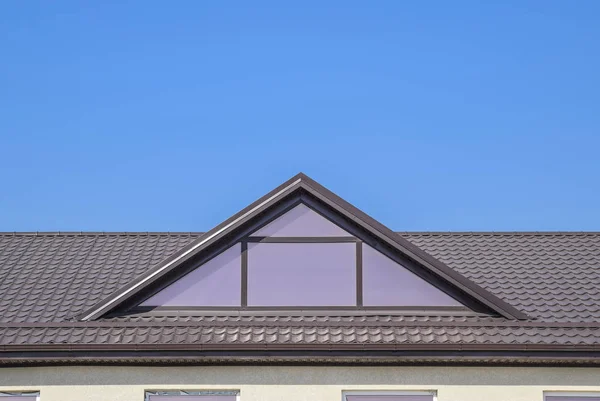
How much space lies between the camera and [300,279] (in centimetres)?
1362

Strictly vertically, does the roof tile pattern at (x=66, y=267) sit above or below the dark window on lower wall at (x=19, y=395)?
above

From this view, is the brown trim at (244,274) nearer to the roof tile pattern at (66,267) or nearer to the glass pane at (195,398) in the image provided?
the glass pane at (195,398)

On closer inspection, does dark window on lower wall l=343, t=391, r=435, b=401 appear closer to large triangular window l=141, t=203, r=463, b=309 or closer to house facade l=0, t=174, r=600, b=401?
house facade l=0, t=174, r=600, b=401

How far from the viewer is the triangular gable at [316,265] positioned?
43.9 ft

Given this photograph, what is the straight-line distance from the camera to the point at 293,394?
12680 millimetres

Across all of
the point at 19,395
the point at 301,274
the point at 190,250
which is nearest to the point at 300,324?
the point at 301,274

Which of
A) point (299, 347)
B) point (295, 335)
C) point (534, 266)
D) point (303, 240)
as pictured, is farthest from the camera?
point (534, 266)

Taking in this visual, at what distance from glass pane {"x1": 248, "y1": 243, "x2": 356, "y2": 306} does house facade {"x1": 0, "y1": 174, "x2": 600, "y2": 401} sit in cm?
2

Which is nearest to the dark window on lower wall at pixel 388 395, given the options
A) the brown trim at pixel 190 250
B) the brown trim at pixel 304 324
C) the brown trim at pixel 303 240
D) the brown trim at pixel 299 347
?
the brown trim at pixel 299 347

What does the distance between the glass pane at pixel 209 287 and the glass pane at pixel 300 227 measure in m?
0.65

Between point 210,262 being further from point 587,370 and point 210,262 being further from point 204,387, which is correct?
point 587,370

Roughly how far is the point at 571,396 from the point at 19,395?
299 inches

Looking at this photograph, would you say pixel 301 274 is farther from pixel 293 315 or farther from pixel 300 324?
pixel 300 324

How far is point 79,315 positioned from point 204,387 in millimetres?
2142
